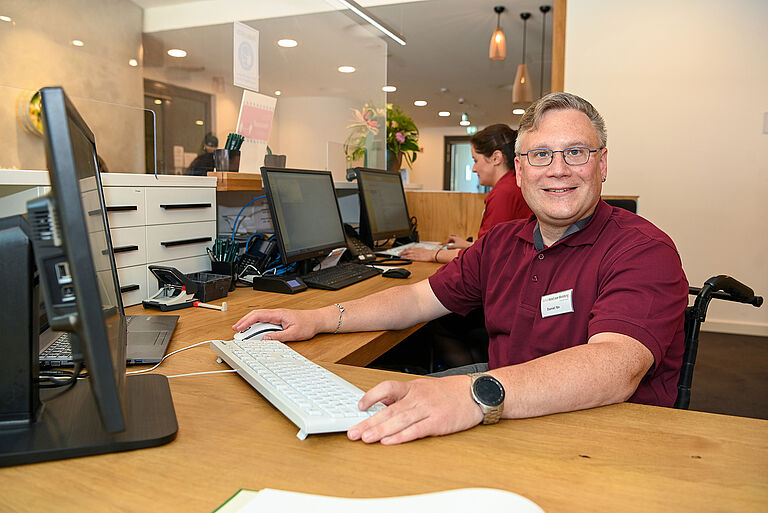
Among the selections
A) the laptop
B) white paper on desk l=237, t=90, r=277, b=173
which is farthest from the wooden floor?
the laptop

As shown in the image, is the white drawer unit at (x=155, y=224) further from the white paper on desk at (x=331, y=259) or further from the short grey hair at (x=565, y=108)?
the short grey hair at (x=565, y=108)

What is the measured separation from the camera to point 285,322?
4.33 feet

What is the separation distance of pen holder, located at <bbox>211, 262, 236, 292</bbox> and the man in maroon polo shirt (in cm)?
60

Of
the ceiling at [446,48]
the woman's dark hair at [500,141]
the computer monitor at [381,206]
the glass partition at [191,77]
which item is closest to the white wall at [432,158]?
the ceiling at [446,48]

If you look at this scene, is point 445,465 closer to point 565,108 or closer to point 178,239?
point 565,108

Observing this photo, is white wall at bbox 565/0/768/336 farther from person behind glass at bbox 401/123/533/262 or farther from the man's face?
the man's face

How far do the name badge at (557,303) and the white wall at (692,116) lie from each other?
331 cm

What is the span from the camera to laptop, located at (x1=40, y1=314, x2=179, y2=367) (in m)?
1.09

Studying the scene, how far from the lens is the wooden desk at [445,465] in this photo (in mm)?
647

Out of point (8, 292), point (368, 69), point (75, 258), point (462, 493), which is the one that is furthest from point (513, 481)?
point (368, 69)

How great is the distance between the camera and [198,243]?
1.97 metres

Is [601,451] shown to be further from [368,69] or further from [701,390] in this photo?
[368,69]

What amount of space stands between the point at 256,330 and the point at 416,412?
1.94ft

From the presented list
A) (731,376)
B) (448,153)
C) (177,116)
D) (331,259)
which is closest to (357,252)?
(331,259)
